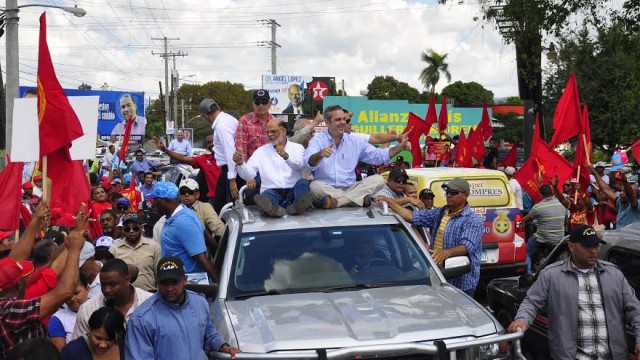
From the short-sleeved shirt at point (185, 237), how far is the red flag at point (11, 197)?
1.46 meters

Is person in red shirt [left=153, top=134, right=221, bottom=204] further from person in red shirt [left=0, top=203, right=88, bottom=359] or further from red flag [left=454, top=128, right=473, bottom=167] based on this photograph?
red flag [left=454, top=128, right=473, bottom=167]

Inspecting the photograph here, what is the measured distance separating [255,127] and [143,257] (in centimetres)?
248

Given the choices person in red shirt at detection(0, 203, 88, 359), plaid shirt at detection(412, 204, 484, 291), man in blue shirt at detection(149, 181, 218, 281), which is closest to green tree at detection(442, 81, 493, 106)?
plaid shirt at detection(412, 204, 484, 291)

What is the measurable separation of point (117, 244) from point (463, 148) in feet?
40.0

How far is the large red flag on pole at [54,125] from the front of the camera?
257 inches

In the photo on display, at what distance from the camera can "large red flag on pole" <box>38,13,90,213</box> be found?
652cm

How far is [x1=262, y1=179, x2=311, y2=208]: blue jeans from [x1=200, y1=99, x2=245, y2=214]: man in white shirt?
1.49 meters

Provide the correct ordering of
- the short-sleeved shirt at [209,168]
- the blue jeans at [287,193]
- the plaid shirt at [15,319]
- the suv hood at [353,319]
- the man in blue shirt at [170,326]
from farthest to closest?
the short-sleeved shirt at [209,168] → the blue jeans at [287,193] → the suv hood at [353,319] → the man in blue shirt at [170,326] → the plaid shirt at [15,319]

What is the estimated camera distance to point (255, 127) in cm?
943

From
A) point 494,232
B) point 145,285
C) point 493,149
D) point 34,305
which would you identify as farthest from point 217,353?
point 493,149

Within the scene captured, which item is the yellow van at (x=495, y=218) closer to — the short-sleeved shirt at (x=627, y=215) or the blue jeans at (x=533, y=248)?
the blue jeans at (x=533, y=248)

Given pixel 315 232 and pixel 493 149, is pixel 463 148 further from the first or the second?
pixel 315 232

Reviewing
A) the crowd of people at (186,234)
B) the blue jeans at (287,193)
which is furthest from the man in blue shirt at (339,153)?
the blue jeans at (287,193)

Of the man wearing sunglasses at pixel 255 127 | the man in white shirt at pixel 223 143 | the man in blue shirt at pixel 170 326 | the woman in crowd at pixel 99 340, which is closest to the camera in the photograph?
the woman in crowd at pixel 99 340
